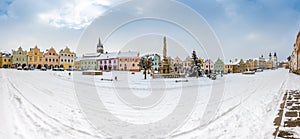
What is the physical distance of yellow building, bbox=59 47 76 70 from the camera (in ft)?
217

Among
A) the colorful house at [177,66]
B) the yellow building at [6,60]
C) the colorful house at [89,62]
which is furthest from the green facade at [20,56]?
the colorful house at [177,66]

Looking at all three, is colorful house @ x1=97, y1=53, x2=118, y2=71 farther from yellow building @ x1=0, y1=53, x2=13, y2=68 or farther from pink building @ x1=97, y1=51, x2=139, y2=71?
yellow building @ x1=0, y1=53, x2=13, y2=68

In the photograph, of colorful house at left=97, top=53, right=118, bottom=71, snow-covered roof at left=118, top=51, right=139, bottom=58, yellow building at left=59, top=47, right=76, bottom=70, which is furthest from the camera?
yellow building at left=59, top=47, right=76, bottom=70

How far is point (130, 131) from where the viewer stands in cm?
584

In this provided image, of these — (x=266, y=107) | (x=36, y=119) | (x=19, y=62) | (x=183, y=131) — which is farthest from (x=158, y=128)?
(x=19, y=62)

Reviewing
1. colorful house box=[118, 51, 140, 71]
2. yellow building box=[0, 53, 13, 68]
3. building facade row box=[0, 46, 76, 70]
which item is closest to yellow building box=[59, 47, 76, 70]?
building facade row box=[0, 46, 76, 70]

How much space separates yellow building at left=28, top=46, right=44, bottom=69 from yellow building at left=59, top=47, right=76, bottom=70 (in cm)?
→ 525

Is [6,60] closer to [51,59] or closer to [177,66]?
[51,59]

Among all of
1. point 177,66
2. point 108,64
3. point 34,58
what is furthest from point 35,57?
→ point 177,66

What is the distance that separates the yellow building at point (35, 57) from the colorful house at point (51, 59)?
43.1 inches

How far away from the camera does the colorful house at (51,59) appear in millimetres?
63562

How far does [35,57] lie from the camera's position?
62500 millimetres

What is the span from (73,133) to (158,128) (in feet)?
7.51

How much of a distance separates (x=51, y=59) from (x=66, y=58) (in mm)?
4727
